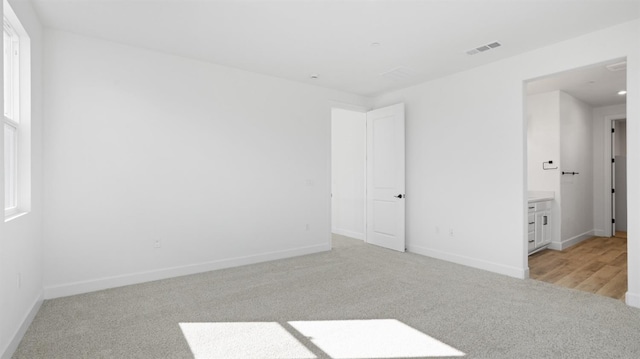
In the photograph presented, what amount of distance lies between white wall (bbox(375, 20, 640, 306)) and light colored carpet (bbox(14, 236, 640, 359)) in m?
0.52

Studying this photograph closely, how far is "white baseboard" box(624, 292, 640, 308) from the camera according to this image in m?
3.08

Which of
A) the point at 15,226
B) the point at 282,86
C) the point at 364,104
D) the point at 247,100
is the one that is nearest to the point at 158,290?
the point at 15,226

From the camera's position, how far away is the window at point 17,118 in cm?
271

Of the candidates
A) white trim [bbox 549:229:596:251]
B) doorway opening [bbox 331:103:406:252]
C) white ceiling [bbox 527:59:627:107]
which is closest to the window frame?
doorway opening [bbox 331:103:406:252]

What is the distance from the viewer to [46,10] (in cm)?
299

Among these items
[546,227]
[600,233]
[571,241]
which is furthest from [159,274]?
[600,233]

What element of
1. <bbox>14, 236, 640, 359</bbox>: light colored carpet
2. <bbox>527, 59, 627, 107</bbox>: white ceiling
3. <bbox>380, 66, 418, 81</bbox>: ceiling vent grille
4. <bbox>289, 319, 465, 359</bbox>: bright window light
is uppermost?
<bbox>380, 66, 418, 81</bbox>: ceiling vent grille

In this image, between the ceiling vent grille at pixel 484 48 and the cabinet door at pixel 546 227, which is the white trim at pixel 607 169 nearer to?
the cabinet door at pixel 546 227

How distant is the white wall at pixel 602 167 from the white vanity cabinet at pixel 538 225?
2.02 m

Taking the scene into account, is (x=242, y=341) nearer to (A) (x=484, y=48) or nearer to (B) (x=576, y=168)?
(A) (x=484, y=48)

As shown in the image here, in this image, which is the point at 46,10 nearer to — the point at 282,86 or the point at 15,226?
the point at 15,226

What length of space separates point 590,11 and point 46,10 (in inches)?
190

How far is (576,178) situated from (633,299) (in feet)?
11.9

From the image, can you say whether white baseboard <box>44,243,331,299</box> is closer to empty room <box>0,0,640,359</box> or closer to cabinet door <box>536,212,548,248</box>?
empty room <box>0,0,640,359</box>
